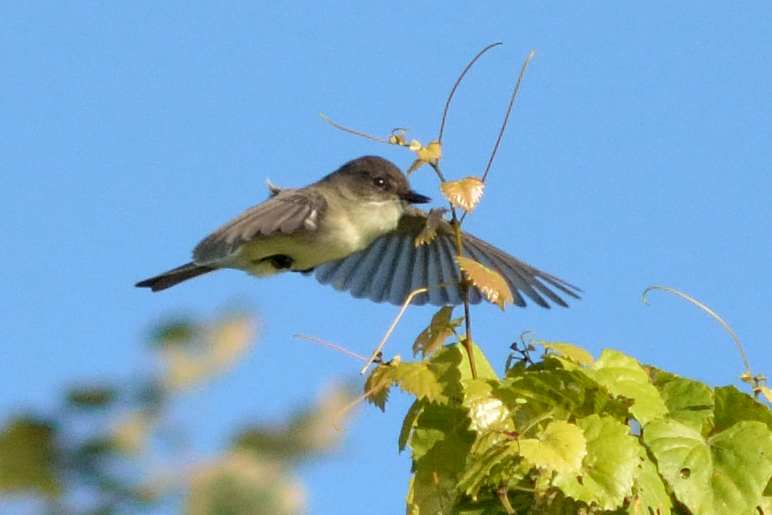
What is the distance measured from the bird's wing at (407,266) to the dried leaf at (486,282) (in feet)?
12.9

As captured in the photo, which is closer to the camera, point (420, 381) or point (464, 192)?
point (420, 381)

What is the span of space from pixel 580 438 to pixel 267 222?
3.05 m

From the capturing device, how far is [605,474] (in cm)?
254

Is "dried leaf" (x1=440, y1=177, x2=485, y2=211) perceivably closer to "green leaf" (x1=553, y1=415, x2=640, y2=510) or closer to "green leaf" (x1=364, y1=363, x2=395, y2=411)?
"green leaf" (x1=364, y1=363, x2=395, y2=411)

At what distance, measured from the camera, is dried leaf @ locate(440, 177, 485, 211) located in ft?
9.00

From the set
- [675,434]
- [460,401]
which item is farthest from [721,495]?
[460,401]

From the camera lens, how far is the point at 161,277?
6.56 m

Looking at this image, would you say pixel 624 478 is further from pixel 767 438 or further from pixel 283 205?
pixel 283 205

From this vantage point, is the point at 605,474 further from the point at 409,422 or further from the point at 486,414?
the point at 409,422

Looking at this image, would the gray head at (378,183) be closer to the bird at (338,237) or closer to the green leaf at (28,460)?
the bird at (338,237)

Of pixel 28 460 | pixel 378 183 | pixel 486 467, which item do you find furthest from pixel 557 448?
pixel 378 183

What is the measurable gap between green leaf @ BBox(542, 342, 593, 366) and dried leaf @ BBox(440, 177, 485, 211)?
1.51 ft

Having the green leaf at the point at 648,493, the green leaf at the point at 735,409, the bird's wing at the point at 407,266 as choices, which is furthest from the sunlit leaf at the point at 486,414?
the bird's wing at the point at 407,266

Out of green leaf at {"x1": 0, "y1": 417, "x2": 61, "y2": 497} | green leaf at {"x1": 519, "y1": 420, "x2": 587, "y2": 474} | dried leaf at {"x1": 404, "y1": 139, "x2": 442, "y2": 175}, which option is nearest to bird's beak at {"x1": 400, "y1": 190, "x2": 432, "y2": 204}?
dried leaf at {"x1": 404, "y1": 139, "x2": 442, "y2": 175}
